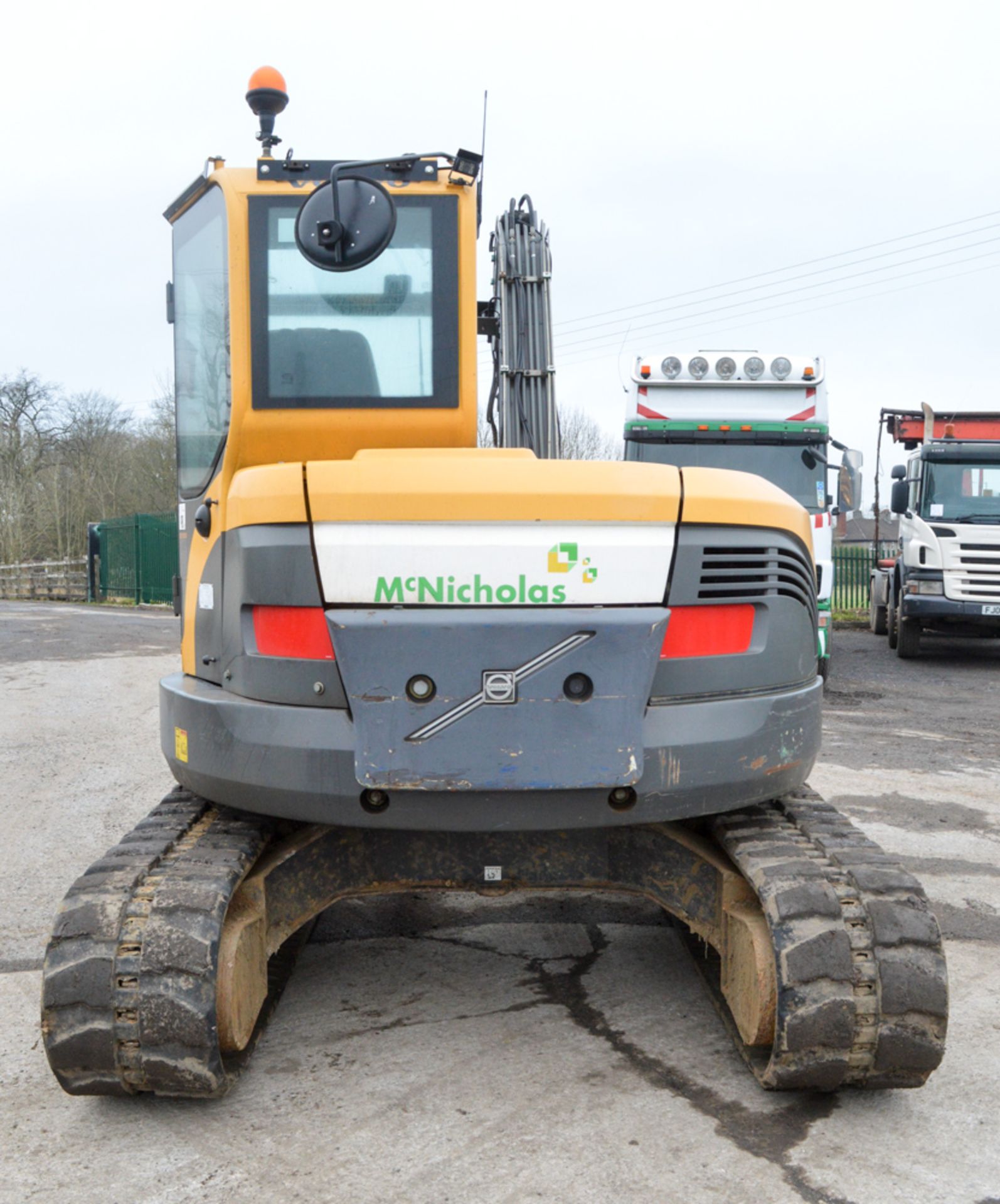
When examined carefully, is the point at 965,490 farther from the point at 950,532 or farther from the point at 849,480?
the point at 849,480

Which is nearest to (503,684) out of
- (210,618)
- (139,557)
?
(210,618)

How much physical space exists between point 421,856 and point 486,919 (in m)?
1.29

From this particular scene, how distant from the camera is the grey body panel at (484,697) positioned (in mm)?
3291

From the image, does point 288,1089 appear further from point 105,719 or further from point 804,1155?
point 105,719

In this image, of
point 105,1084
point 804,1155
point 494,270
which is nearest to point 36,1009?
point 105,1084

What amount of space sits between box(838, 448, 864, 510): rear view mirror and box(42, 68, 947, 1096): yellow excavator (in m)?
9.04

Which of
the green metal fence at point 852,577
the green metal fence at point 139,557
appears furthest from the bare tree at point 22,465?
the green metal fence at point 852,577

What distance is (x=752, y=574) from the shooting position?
3557mm

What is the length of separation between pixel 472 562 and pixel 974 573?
12920 millimetres

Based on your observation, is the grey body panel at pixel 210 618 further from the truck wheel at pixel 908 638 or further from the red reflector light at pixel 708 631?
the truck wheel at pixel 908 638

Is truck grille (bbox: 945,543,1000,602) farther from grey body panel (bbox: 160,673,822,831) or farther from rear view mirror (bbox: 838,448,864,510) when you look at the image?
grey body panel (bbox: 160,673,822,831)

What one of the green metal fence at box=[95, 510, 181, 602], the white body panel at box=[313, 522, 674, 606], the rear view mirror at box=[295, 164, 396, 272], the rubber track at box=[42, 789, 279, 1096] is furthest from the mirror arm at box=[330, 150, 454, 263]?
the green metal fence at box=[95, 510, 181, 602]

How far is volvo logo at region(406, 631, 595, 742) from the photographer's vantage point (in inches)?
130

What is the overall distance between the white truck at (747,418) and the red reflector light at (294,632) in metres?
9.07
